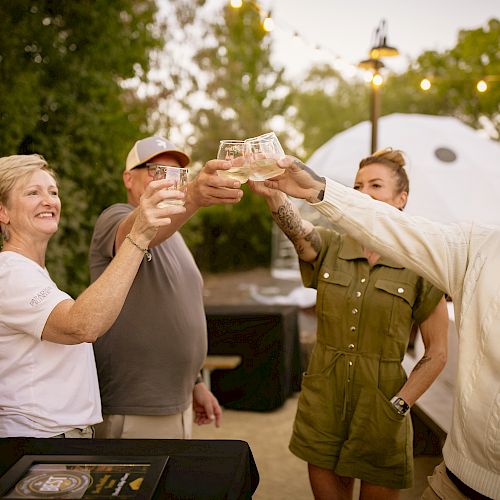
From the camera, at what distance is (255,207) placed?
17938mm

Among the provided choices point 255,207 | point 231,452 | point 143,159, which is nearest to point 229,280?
point 255,207

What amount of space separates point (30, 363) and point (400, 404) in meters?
1.45

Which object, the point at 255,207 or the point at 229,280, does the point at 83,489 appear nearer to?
the point at 229,280

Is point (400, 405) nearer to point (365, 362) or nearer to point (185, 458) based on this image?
point (365, 362)

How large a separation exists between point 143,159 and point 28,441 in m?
1.41

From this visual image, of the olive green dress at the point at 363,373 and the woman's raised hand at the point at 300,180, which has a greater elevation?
the woman's raised hand at the point at 300,180

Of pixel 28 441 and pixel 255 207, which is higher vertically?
pixel 28 441

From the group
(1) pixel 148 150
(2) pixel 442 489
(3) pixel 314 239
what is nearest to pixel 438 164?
(3) pixel 314 239

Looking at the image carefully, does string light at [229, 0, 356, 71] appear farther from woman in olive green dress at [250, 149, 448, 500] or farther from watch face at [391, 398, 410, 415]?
watch face at [391, 398, 410, 415]

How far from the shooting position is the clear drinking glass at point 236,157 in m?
1.73

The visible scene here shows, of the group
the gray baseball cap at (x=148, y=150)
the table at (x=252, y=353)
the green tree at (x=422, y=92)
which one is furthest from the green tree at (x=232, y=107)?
the gray baseball cap at (x=148, y=150)

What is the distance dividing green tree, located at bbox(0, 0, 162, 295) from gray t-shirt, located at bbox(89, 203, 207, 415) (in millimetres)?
2874

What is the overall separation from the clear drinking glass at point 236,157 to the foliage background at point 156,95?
11.8 ft

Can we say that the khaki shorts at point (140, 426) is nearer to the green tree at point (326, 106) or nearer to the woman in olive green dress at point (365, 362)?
the woman in olive green dress at point (365, 362)
